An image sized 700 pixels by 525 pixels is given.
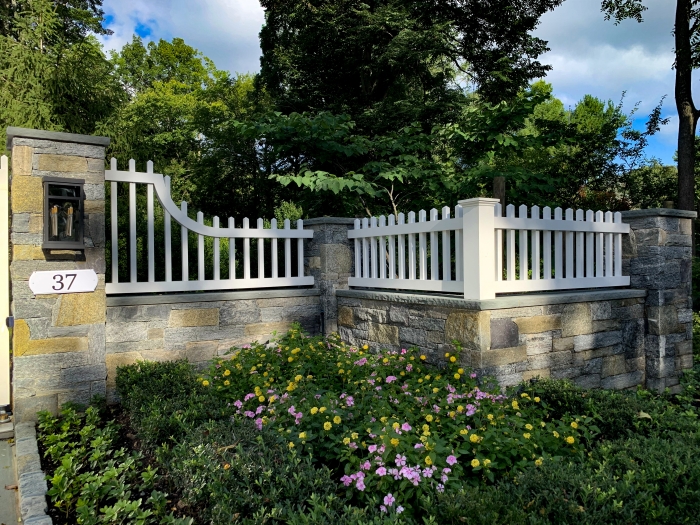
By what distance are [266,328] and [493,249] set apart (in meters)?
2.24

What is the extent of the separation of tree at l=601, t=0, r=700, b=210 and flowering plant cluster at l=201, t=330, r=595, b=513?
7296 mm

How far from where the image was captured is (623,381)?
454cm

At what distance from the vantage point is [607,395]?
333 centimetres

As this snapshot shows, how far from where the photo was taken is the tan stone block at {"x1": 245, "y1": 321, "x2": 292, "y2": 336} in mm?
4684

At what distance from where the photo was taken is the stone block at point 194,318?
14.1 feet

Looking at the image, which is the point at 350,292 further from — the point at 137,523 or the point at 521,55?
the point at 521,55

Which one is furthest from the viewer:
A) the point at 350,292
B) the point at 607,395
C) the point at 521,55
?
the point at 521,55

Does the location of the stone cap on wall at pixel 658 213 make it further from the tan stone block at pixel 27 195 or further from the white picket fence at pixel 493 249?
the tan stone block at pixel 27 195

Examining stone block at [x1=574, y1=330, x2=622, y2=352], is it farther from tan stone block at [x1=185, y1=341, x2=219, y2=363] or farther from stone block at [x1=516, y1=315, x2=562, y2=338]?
tan stone block at [x1=185, y1=341, x2=219, y2=363]

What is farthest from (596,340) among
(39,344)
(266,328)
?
(39,344)

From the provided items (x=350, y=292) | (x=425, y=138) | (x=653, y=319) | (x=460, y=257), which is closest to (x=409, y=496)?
(x=460, y=257)

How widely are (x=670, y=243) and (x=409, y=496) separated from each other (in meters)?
3.92

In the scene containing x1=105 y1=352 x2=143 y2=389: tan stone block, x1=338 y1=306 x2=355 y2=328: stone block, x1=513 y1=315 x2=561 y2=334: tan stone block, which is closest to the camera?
x1=513 y1=315 x2=561 y2=334: tan stone block

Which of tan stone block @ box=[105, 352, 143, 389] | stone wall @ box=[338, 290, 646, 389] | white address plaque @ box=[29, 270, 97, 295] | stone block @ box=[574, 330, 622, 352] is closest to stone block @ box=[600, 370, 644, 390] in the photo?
stone wall @ box=[338, 290, 646, 389]
